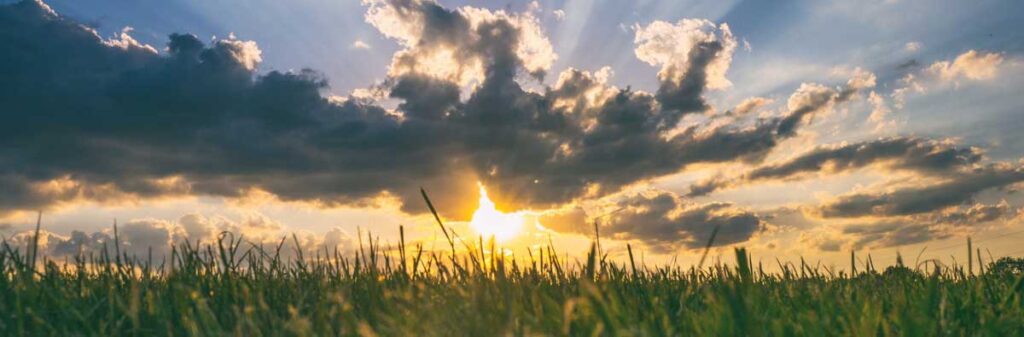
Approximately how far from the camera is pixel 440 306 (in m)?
5.33

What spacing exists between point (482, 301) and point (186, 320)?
6.05 feet

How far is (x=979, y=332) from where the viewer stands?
193 inches

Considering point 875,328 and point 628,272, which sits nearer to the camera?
point 875,328

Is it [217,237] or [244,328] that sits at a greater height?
[217,237]

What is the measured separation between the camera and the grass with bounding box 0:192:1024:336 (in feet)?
14.6

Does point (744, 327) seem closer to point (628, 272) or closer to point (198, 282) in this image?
point (628, 272)

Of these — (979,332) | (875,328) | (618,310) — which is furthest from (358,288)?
(979,332)

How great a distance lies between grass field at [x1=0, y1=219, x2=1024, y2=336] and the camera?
14.6 feet

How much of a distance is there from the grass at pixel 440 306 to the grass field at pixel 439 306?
0.04 feet

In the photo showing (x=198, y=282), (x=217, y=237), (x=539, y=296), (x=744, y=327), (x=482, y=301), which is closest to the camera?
(x=744, y=327)

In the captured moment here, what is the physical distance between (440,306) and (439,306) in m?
0.01

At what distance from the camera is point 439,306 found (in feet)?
17.4

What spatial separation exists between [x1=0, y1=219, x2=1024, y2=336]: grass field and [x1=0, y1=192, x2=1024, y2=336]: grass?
0.04 feet

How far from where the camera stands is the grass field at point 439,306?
444cm
